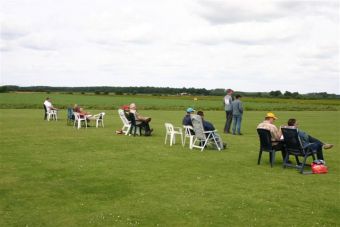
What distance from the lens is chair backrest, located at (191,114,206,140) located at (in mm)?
14742

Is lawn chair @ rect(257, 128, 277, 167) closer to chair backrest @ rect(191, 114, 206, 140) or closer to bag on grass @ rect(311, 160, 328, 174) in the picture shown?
bag on grass @ rect(311, 160, 328, 174)

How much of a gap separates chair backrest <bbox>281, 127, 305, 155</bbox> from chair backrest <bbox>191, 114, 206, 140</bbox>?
12.2 feet

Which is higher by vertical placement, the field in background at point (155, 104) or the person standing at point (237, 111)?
the person standing at point (237, 111)

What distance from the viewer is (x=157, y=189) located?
891 cm

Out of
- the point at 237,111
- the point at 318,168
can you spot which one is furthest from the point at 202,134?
the point at 237,111

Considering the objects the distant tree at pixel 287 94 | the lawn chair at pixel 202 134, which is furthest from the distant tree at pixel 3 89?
the lawn chair at pixel 202 134

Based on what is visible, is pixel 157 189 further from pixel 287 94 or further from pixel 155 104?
pixel 287 94

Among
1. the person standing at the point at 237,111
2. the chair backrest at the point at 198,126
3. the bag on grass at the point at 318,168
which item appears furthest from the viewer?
the person standing at the point at 237,111

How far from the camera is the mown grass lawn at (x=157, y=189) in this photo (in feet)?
23.1

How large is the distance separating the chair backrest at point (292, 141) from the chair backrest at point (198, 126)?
3.73 meters

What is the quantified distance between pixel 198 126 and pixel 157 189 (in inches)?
241

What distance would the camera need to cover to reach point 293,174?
10859mm

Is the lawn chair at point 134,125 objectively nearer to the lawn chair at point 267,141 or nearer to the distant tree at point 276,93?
the lawn chair at point 267,141

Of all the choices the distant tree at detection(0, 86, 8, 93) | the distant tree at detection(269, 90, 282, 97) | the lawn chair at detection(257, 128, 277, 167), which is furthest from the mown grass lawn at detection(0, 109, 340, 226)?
the distant tree at detection(0, 86, 8, 93)
